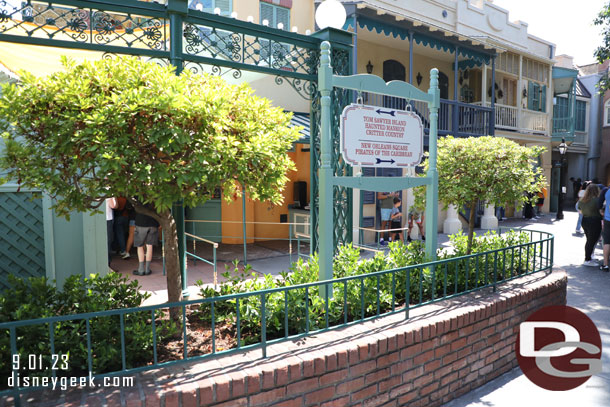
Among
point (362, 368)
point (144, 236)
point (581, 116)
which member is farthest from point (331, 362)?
point (581, 116)

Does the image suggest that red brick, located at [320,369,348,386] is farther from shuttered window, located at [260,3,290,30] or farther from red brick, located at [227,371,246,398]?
shuttered window, located at [260,3,290,30]

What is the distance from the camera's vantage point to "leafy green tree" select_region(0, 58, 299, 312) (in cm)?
274

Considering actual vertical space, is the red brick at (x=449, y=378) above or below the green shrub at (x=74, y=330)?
below

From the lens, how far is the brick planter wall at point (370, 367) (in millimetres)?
2705

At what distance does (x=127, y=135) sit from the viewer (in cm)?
279

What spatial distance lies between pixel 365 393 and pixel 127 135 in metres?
2.53

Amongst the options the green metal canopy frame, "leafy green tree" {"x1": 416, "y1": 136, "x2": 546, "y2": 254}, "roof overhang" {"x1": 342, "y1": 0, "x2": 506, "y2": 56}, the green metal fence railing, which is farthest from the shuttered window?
the green metal fence railing

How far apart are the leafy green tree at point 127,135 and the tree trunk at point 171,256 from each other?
0.54m

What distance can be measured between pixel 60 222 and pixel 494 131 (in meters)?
13.3

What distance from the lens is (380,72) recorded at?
497 inches

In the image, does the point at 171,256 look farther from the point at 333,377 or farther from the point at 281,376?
the point at 333,377

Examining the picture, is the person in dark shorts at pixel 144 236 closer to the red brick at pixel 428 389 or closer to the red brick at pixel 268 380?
the red brick at pixel 268 380

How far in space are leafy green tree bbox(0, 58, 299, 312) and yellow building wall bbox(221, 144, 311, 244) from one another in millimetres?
7767

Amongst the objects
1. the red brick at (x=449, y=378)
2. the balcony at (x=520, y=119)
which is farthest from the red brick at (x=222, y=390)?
the balcony at (x=520, y=119)
